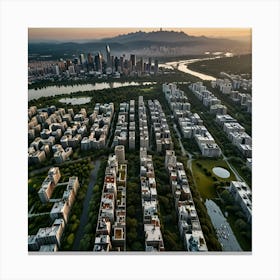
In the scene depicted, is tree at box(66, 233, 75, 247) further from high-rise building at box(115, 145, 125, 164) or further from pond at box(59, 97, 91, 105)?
pond at box(59, 97, 91, 105)

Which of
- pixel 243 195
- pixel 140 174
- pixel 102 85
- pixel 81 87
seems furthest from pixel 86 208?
pixel 102 85

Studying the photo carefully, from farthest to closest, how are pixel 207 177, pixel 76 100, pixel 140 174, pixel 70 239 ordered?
pixel 76 100
pixel 207 177
pixel 140 174
pixel 70 239

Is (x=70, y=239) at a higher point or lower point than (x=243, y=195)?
lower

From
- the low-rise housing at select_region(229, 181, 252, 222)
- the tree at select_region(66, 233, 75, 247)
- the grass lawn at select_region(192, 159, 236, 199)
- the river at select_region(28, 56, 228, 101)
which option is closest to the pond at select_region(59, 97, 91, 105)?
the river at select_region(28, 56, 228, 101)

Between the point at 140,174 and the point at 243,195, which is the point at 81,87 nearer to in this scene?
the point at 140,174

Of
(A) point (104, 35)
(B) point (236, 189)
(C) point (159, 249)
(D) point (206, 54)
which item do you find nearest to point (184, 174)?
(B) point (236, 189)

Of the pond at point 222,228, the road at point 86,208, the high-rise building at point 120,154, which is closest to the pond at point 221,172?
the pond at point 222,228

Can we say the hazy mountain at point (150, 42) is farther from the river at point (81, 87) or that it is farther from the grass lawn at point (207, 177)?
the river at point (81, 87)
